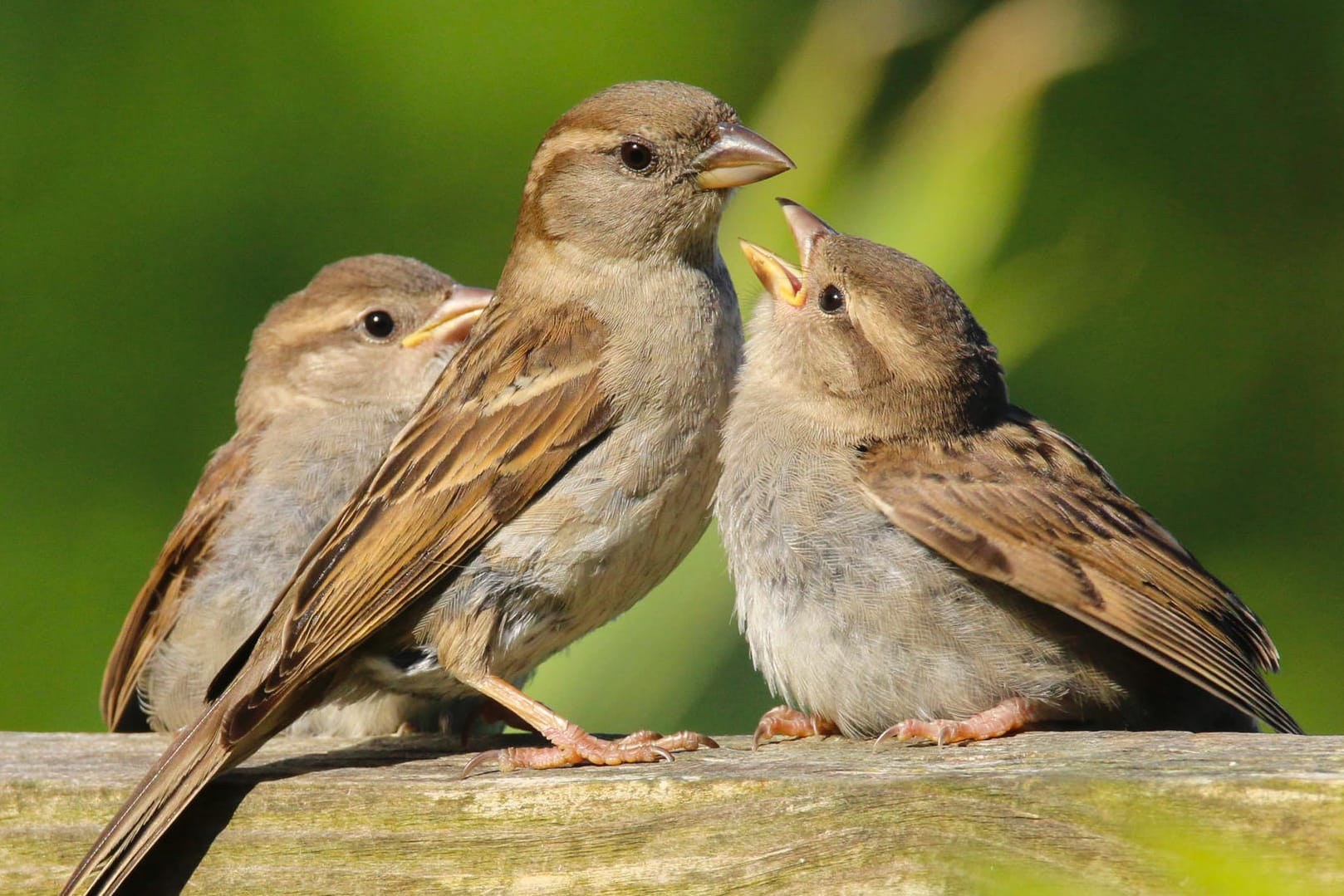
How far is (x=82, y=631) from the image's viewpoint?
3314mm

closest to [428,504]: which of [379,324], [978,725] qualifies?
[978,725]

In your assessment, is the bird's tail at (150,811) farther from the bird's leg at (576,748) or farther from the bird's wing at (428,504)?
the bird's leg at (576,748)

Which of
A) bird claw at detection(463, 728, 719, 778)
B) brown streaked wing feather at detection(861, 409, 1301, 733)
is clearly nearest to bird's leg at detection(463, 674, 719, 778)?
bird claw at detection(463, 728, 719, 778)

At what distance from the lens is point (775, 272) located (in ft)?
9.44

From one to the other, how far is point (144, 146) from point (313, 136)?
0.33m

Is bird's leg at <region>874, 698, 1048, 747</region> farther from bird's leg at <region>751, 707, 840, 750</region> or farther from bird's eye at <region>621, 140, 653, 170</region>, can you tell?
bird's eye at <region>621, 140, 653, 170</region>

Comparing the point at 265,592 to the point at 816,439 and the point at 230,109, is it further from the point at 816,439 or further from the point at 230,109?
the point at 816,439

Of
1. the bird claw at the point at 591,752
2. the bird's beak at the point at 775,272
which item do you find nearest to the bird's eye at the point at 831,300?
the bird's beak at the point at 775,272

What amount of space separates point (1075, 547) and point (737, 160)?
3.16 feet

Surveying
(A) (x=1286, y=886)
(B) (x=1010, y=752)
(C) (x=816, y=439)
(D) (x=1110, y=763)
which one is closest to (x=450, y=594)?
(C) (x=816, y=439)

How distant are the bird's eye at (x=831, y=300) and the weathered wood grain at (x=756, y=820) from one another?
794 mm

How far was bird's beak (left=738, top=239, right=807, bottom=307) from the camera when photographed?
2.84 m

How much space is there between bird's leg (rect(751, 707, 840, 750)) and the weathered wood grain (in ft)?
0.40

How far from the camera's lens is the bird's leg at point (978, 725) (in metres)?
2.23
